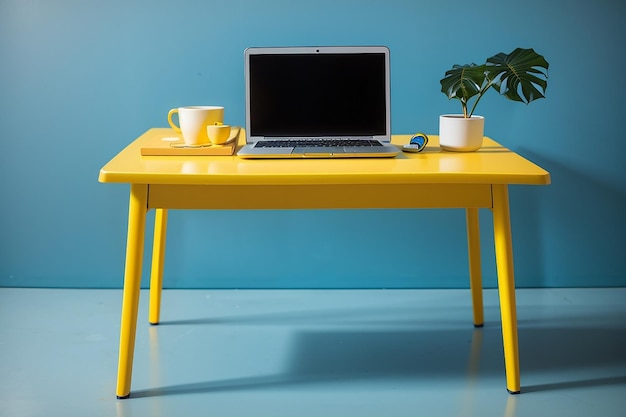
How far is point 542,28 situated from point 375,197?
117 cm

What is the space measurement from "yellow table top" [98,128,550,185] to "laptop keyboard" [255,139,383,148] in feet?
0.41

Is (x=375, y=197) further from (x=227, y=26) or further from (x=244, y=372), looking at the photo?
(x=227, y=26)

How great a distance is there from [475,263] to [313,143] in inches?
26.6

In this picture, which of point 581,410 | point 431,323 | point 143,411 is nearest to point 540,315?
point 431,323

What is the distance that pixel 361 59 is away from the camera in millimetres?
2285

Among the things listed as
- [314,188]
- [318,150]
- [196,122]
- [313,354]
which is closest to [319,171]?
[314,188]

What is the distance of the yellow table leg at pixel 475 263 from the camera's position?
2.53 metres

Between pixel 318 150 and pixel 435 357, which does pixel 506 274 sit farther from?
pixel 318 150

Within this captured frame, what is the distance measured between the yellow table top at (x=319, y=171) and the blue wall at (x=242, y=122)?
781 mm

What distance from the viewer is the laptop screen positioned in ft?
7.49

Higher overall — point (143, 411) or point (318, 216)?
point (318, 216)

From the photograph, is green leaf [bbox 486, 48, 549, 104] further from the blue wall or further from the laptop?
the blue wall

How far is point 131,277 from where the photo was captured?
2010 millimetres

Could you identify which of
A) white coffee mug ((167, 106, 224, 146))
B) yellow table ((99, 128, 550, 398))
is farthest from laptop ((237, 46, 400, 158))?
yellow table ((99, 128, 550, 398))
